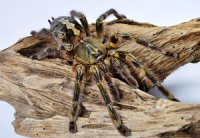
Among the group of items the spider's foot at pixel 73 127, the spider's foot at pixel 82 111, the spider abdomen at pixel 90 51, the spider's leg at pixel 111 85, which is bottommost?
the spider's foot at pixel 73 127

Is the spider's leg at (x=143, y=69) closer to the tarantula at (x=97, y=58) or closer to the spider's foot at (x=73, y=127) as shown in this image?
the tarantula at (x=97, y=58)

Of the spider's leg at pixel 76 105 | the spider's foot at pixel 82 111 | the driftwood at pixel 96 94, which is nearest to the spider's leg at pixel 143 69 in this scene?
the driftwood at pixel 96 94

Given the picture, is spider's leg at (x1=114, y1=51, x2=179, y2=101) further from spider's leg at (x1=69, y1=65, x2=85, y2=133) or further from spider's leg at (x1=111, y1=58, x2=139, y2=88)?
spider's leg at (x1=69, y1=65, x2=85, y2=133)

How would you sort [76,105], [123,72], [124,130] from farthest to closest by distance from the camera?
[123,72] < [76,105] < [124,130]

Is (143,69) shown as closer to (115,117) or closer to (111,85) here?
(111,85)

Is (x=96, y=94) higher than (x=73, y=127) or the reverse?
higher

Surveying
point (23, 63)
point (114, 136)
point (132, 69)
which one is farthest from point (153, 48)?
point (23, 63)

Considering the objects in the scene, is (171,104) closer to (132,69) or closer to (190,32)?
(132,69)

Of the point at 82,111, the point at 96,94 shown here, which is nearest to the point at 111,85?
the point at 96,94
